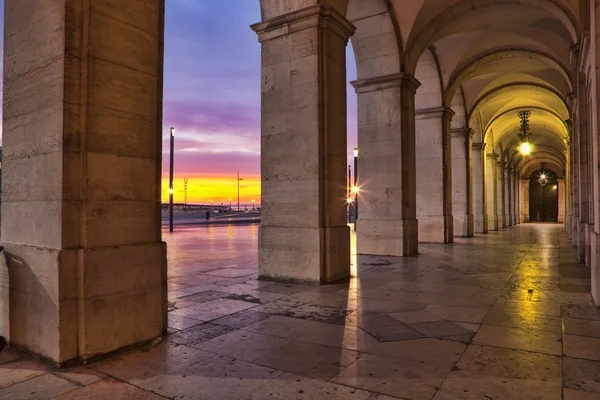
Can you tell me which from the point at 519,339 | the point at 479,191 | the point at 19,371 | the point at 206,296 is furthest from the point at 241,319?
the point at 479,191

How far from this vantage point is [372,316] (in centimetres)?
561

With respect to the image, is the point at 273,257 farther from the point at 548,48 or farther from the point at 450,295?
the point at 548,48

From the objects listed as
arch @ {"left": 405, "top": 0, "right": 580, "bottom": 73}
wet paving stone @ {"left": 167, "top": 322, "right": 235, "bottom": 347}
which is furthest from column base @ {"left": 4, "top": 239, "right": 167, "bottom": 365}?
arch @ {"left": 405, "top": 0, "right": 580, "bottom": 73}

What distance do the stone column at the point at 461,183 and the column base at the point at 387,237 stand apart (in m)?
9.06

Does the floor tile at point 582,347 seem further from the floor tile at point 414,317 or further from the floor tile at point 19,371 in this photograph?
the floor tile at point 19,371

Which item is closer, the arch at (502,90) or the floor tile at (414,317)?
the floor tile at (414,317)

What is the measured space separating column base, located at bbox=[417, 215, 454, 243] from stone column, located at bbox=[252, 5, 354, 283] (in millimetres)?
9423

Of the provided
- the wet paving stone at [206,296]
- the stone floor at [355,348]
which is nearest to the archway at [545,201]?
the stone floor at [355,348]

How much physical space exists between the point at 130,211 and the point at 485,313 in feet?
15.5

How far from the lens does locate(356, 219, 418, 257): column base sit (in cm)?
1273

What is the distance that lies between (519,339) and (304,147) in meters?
5.24

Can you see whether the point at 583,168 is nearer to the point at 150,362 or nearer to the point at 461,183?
the point at 461,183

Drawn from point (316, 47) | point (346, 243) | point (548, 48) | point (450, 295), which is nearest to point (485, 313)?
point (450, 295)

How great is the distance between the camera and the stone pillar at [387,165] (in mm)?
12820
